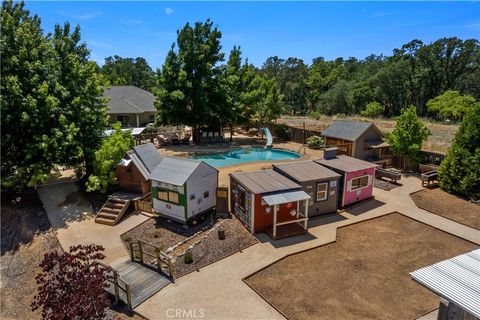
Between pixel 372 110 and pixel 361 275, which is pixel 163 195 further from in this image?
pixel 372 110

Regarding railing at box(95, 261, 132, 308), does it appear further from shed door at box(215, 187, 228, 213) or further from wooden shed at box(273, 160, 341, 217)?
wooden shed at box(273, 160, 341, 217)

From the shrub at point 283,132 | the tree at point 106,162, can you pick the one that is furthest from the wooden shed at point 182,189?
the shrub at point 283,132

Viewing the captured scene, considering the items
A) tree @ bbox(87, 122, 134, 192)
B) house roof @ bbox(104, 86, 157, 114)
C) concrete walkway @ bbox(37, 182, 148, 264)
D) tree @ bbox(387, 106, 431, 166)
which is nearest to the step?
concrete walkway @ bbox(37, 182, 148, 264)

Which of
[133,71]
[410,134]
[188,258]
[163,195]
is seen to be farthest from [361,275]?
[133,71]

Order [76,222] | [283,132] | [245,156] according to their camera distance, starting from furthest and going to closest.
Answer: [283,132], [245,156], [76,222]

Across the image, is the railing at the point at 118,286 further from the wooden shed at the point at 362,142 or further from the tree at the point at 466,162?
the wooden shed at the point at 362,142

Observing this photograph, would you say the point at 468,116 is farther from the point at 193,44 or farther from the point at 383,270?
the point at 193,44
